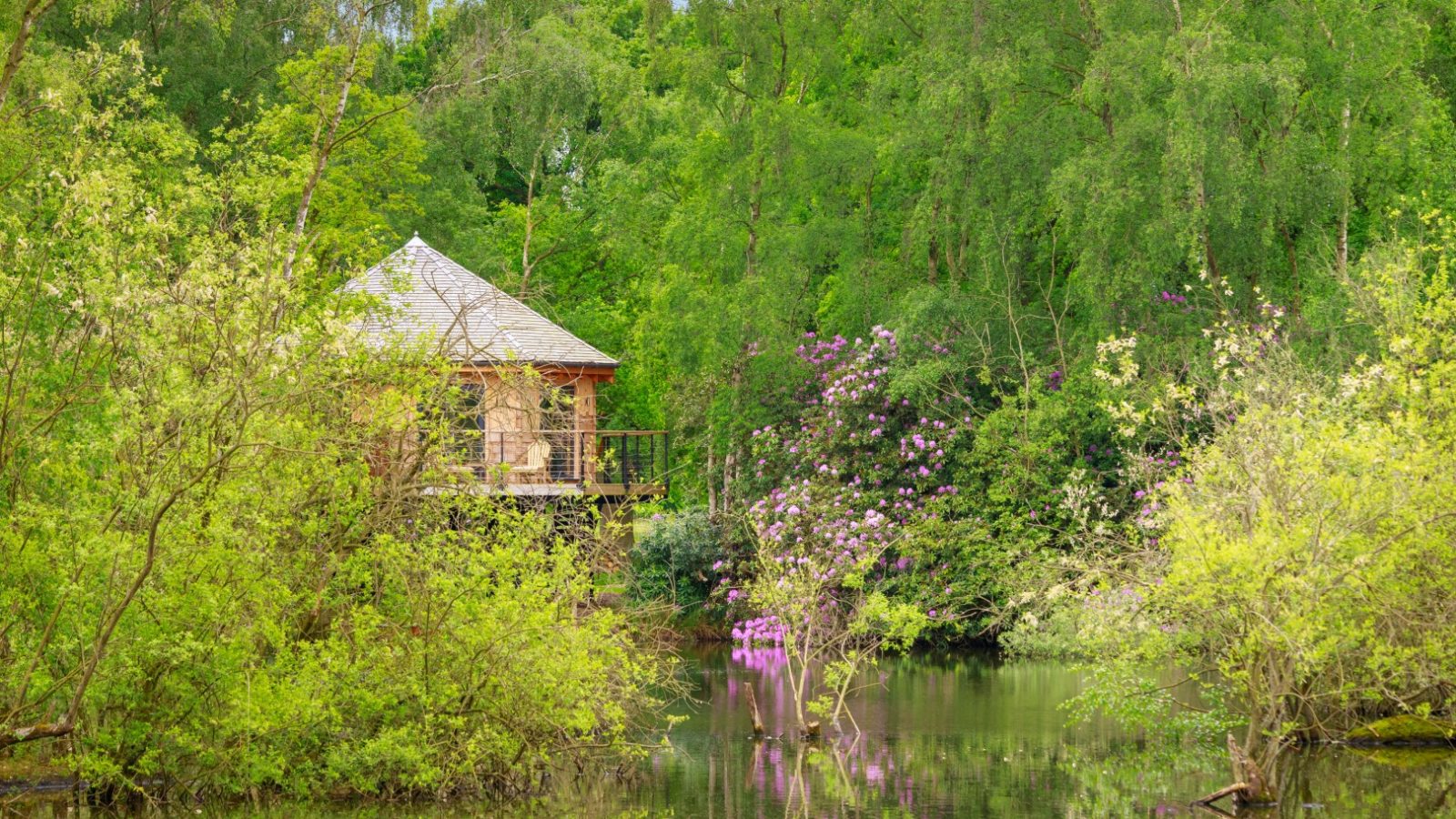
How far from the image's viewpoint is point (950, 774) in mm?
17844

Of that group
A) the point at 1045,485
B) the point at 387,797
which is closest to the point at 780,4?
the point at 1045,485

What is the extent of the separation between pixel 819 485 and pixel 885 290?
4500 mm

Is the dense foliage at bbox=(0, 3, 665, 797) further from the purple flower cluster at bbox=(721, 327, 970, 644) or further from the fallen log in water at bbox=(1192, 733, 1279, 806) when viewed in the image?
the purple flower cluster at bbox=(721, 327, 970, 644)

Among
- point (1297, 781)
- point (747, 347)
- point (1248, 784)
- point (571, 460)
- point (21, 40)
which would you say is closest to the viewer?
point (21, 40)

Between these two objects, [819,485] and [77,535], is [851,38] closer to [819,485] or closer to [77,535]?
[819,485]

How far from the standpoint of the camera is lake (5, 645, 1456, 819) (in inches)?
623

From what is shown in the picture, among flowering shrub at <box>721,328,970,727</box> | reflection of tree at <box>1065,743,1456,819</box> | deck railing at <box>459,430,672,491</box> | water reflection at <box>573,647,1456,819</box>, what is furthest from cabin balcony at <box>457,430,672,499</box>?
reflection of tree at <box>1065,743,1456,819</box>

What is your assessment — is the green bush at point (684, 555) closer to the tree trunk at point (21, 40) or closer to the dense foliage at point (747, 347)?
the dense foliage at point (747, 347)

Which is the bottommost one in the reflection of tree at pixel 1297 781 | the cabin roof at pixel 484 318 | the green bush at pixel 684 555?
the reflection of tree at pixel 1297 781

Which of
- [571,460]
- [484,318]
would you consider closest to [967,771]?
[571,460]

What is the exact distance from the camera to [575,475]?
3162 cm

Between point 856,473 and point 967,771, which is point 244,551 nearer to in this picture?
point 967,771

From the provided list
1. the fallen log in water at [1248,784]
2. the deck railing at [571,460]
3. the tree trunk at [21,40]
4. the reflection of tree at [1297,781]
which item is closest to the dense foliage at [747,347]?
the tree trunk at [21,40]

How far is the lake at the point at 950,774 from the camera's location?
15.8m
